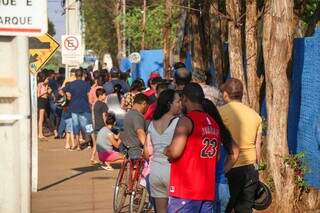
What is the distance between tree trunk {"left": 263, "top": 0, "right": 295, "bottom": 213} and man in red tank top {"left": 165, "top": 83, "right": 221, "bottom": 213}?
3163 millimetres

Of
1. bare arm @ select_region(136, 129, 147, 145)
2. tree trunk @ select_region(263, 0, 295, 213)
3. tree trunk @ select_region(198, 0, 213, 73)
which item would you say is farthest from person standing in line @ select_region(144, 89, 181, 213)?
tree trunk @ select_region(198, 0, 213, 73)

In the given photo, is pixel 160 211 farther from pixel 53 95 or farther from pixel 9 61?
pixel 53 95

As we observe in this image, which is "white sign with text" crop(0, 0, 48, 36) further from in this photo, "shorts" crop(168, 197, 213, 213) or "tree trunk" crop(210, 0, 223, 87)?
"tree trunk" crop(210, 0, 223, 87)

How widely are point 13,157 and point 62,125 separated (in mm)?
18551

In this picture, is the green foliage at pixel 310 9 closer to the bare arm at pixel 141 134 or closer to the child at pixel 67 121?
the child at pixel 67 121

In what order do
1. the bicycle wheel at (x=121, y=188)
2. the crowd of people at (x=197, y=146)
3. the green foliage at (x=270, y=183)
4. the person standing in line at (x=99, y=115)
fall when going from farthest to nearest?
the person standing in line at (x=99, y=115) → the bicycle wheel at (x=121, y=188) → the green foliage at (x=270, y=183) → the crowd of people at (x=197, y=146)

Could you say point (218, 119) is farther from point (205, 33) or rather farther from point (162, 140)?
point (205, 33)

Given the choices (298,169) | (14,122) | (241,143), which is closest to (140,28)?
(298,169)

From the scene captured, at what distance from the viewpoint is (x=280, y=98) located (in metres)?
10.1

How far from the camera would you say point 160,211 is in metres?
8.23

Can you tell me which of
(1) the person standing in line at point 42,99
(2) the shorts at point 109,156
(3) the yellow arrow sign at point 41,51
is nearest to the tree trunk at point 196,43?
(2) the shorts at point 109,156

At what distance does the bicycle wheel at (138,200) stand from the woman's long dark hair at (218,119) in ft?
10.1

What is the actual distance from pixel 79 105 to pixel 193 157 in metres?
13.6

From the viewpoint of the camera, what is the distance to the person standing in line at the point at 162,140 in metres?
8.17
